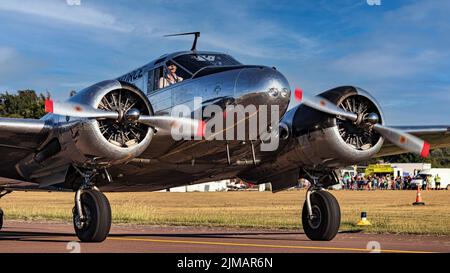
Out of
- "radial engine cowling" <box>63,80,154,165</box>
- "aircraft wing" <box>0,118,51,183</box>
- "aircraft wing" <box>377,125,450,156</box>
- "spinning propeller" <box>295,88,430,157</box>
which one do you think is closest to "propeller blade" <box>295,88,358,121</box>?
"spinning propeller" <box>295,88,430,157</box>

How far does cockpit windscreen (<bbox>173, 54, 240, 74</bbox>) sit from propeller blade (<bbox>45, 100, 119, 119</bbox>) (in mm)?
2207

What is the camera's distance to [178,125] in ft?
43.2

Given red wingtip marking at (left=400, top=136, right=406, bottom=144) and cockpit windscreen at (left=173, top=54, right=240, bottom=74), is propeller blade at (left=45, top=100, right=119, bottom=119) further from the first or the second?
red wingtip marking at (left=400, top=136, right=406, bottom=144)

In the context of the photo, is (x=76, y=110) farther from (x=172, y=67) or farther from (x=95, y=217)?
(x=172, y=67)

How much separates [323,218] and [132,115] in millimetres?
5530

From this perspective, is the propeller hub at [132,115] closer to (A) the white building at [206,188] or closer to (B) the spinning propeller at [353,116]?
(B) the spinning propeller at [353,116]

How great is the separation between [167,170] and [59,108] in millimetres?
3848

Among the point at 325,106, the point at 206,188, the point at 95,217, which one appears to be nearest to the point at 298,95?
the point at 325,106

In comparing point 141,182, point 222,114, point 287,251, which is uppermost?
point 222,114

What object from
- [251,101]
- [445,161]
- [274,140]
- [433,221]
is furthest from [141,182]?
[445,161]

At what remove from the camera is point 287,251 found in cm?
1251

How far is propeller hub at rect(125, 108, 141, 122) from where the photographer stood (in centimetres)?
1252

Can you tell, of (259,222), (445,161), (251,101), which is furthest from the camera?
(445,161)
